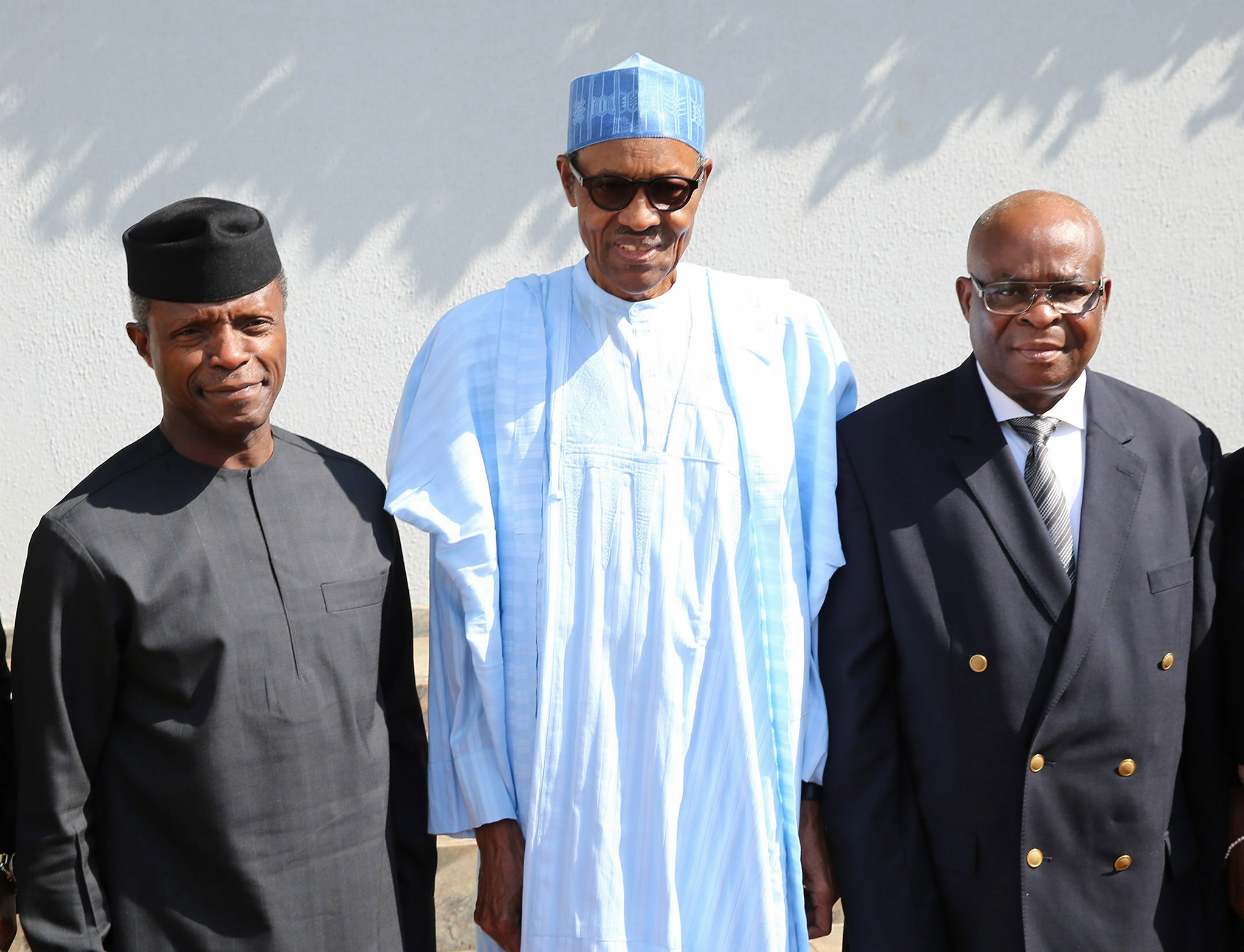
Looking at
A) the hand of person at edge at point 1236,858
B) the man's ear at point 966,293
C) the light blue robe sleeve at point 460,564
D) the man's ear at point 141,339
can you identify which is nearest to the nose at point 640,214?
the light blue robe sleeve at point 460,564

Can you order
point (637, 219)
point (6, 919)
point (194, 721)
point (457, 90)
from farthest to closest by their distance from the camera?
point (457, 90), point (637, 219), point (6, 919), point (194, 721)

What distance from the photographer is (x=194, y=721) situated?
83.9 inches

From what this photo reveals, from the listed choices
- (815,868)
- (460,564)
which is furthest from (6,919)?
(815,868)

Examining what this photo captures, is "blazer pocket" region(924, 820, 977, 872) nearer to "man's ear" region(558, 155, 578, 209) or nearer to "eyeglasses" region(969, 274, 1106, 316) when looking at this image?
"eyeglasses" region(969, 274, 1106, 316)

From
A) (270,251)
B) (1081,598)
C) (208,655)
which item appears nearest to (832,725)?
(1081,598)

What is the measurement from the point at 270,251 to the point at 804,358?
108 centimetres

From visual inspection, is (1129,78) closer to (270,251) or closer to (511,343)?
(511,343)

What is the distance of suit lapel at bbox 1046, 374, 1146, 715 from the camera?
2283 mm

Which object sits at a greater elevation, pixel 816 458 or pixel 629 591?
pixel 816 458

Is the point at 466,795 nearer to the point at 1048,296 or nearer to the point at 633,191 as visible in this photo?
the point at 633,191

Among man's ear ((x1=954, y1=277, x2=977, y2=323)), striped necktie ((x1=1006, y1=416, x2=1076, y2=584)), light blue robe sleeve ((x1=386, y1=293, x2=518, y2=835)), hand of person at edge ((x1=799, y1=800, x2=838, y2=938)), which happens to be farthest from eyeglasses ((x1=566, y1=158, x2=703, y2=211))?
hand of person at edge ((x1=799, y1=800, x2=838, y2=938))

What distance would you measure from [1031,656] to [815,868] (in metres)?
0.60

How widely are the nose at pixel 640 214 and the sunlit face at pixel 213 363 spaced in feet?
2.31

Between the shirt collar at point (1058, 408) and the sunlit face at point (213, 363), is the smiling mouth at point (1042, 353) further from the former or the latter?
the sunlit face at point (213, 363)
